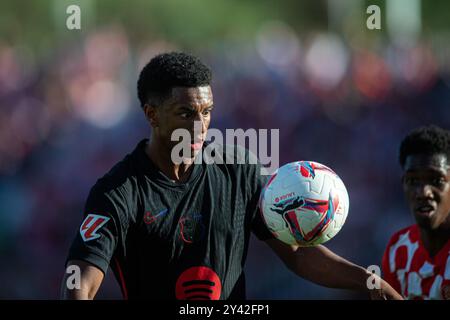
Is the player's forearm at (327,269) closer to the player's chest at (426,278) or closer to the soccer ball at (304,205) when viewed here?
the soccer ball at (304,205)

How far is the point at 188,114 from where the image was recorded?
17.1 ft

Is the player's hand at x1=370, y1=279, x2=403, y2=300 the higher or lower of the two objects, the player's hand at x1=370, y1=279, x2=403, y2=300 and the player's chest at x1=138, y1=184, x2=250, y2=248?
the lower

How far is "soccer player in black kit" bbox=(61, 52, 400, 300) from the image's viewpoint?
5.10 m

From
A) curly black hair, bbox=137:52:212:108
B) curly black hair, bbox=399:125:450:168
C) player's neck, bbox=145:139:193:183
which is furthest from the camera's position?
curly black hair, bbox=399:125:450:168

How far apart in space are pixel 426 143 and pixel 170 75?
8.44 ft

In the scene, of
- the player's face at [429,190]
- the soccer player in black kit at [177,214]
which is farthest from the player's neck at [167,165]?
the player's face at [429,190]

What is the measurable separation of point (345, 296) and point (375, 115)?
2420mm

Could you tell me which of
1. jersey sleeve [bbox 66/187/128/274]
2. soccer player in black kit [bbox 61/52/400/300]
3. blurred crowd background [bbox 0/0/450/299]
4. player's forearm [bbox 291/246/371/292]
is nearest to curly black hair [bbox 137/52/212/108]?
soccer player in black kit [bbox 61/52/400/300]

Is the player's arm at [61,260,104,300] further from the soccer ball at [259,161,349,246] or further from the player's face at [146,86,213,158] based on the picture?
the soccer ball at [259,161,349,246]

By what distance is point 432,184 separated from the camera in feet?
21.0

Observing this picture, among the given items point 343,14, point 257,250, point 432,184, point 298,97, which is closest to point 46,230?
point 257,250

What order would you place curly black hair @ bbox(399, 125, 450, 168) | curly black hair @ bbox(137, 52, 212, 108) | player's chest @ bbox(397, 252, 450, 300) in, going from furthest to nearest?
curly black hair @ bbox(399, 125, 450, 168) → player's chest @ bbox(397, 252, 450, 300) → curly black hair @ bbox(137, 52, 212, 108)

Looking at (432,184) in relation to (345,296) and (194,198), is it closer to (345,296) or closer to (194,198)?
(194,198)

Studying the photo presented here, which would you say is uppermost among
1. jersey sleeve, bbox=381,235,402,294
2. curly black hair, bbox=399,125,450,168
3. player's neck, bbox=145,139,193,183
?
curly black hair, bbox=399,125,450,168
